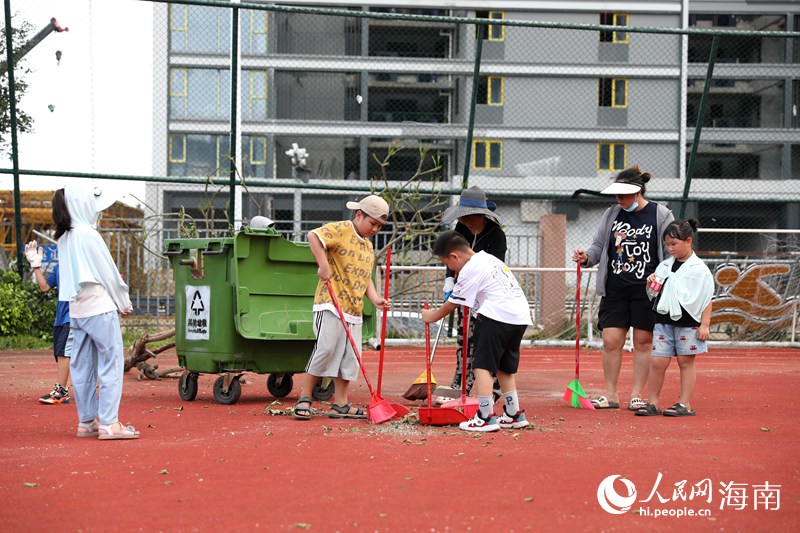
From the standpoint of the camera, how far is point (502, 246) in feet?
23.9

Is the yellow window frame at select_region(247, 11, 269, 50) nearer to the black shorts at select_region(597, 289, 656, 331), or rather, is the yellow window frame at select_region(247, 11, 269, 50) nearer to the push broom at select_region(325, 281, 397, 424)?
the black shorts at select_region(597, 289, 656, 331)

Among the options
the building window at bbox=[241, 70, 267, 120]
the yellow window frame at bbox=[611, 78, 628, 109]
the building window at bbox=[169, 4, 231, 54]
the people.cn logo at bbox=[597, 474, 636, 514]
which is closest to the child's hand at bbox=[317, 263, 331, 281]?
the people.cn logo at bbox=[597, 474, 636, 514]

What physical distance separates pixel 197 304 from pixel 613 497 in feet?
14.9

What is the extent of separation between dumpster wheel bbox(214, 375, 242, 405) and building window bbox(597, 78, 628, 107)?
23.8 m

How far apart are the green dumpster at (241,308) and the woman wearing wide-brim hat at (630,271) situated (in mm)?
2267

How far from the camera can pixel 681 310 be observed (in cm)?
720

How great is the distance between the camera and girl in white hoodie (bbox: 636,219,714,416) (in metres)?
7.19

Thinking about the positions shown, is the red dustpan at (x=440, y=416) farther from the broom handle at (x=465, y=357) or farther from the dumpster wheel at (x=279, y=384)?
the dumpster wheel at (x=279, y=384)

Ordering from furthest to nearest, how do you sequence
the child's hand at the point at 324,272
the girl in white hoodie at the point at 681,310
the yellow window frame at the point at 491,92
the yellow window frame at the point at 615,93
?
the yellow window frame at the point at 615,93 → the yellow window frame at the point at 491,92 → the girl in white hoodie at the point at 681,310 → the child's hand at the point at 324,272

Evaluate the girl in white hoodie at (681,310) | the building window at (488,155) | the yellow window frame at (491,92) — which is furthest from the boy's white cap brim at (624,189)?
the yellow window frame at (491,92)

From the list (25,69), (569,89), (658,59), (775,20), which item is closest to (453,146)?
(569,89)

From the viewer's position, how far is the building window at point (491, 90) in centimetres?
2795

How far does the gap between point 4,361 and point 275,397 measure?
4258 mm

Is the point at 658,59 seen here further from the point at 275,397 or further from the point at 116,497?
the point at 116,497
